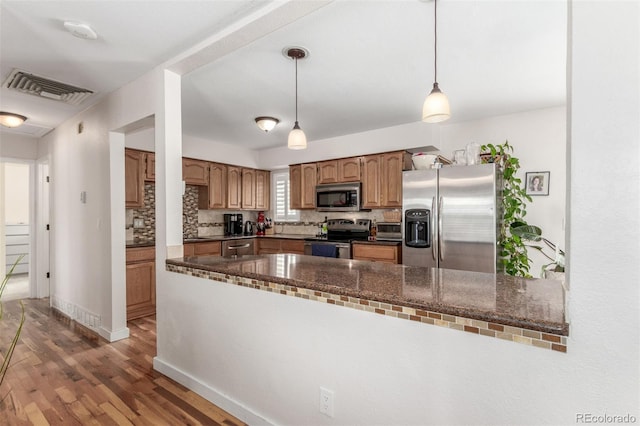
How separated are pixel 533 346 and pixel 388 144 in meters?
3.71

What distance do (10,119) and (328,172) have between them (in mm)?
3807

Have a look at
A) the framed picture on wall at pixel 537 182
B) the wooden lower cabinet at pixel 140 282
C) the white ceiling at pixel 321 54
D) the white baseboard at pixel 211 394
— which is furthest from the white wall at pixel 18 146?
the framed picture on wall at pixel 537 182

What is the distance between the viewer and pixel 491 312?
1088 millimetres

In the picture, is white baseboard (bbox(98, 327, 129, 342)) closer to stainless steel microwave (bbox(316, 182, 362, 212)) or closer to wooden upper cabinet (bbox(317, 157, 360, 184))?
stainless steel microwave (bbox(316, 182, 362, 212))

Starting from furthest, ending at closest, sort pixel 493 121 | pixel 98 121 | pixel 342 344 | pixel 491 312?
pixel 493 121
pixel 98 121
pixel 342 344
pixel 491 312

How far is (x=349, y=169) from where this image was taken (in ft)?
15.6

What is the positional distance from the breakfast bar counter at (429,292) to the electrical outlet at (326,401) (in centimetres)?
43

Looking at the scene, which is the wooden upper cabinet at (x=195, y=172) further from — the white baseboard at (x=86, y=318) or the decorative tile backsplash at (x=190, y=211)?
the white baseboard at (x=86, y=318)

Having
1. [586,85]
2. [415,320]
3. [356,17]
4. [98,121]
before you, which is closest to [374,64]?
[356,17]

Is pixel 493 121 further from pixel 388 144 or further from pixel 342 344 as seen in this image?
pixel 342 344

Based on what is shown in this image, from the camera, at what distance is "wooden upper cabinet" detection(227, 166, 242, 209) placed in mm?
5320

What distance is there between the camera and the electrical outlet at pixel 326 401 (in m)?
1.52

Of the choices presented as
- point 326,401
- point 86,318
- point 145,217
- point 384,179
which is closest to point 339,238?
point 384,179

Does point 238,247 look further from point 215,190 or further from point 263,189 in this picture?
point 263,189
